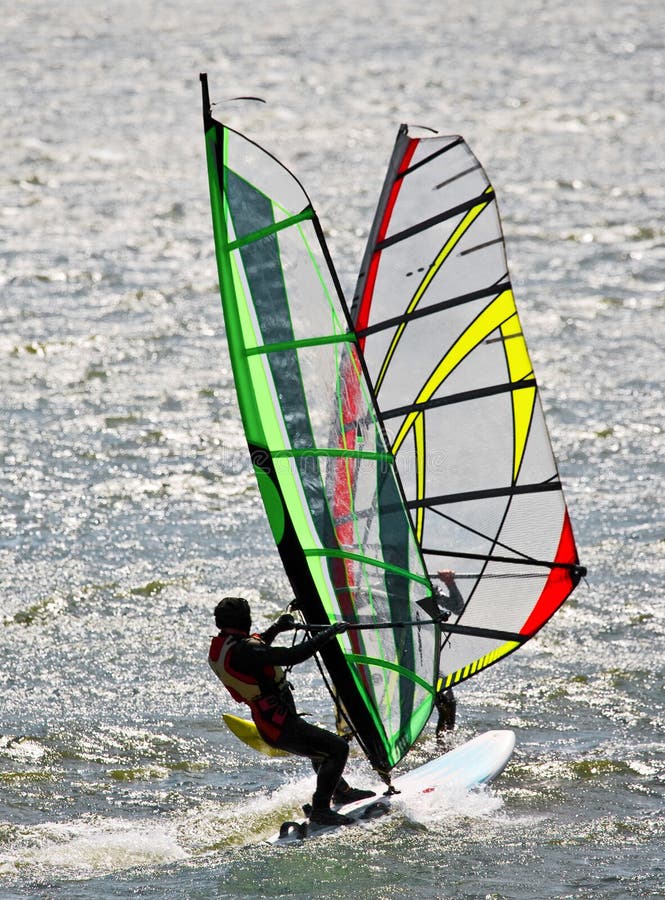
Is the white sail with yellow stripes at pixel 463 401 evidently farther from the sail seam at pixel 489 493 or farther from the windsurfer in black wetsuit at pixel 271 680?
the windsurfer in black wetsuit at pixel 271 680

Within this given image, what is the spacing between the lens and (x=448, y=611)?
7020 mm

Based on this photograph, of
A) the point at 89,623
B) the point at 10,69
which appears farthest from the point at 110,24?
the point at 89,623

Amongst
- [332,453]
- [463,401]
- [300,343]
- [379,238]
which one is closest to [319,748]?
[332,453]

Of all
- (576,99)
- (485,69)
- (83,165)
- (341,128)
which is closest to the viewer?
(83,165)

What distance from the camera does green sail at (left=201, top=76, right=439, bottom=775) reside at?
5645mm

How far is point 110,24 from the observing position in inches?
1155

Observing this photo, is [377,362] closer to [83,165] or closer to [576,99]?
[83,165]

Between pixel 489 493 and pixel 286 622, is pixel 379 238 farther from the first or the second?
pixel 286 622

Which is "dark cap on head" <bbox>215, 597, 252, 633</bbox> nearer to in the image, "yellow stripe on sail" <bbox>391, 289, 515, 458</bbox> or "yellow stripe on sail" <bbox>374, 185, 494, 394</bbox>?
"yellow stripe on sail" <bbox>391, 289, 515, 458</bbox>

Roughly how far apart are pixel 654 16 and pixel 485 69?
19.7ft

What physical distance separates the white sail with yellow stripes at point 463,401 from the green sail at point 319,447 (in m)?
0.96

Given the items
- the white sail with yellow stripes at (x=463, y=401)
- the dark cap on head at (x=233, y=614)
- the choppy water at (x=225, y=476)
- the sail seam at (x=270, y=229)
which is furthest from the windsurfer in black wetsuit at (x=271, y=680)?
the sail seam at (x=270, y=229)

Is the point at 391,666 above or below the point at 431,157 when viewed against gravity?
below

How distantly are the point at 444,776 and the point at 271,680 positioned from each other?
1308 millimetres
